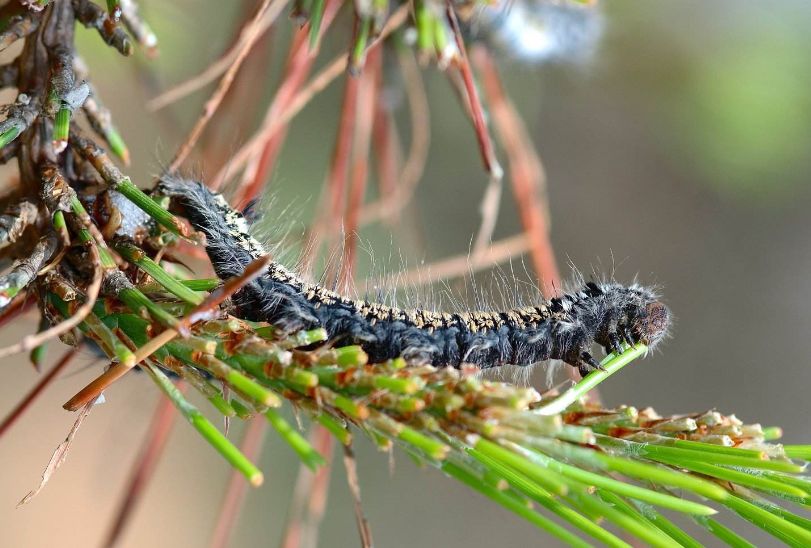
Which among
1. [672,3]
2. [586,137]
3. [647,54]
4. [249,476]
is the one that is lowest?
[249,476]

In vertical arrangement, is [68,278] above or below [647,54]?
below

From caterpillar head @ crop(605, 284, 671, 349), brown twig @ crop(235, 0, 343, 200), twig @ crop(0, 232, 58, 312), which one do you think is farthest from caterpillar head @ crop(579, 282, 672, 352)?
twig @ crop(0, 232, 58, 312)

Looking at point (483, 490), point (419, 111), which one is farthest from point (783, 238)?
point (483, 490)

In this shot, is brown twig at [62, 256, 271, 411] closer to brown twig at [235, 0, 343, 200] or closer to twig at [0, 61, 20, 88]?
twig at [0, 61, 20, 88]

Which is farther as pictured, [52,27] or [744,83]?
[744,83]

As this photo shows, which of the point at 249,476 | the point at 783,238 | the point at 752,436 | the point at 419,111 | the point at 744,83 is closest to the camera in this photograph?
the point at 249,476

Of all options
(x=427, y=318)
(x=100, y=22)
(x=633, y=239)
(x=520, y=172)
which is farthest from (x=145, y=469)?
(x=633, y=239)

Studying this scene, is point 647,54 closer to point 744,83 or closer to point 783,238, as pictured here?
point 744,83

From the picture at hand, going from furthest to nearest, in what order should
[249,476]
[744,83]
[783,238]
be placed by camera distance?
[783,238] → [744,83] → [249,476]
